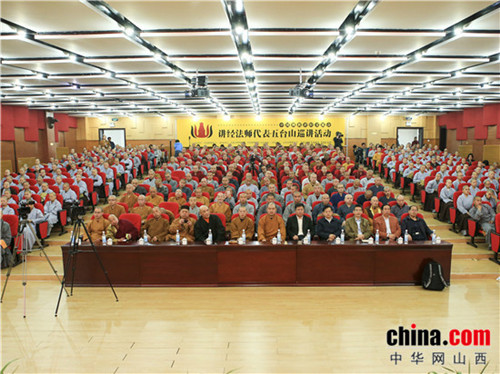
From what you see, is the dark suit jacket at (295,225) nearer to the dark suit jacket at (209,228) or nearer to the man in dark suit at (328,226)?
the man in dark suit at (328,226)

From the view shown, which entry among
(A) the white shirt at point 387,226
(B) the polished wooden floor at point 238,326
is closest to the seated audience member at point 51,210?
(B) the polished wooden floor at point 238,326

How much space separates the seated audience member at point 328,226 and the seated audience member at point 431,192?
15.0ft

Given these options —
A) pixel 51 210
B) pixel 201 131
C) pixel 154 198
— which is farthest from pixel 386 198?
pixel 201 131

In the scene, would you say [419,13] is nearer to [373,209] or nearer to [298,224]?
[373,209]

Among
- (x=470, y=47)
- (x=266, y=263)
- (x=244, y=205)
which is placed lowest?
(x=266, y=263)

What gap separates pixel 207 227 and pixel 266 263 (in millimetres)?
1150

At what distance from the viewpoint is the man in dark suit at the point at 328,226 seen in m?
6.38

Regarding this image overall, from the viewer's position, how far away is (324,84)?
40.0 ft

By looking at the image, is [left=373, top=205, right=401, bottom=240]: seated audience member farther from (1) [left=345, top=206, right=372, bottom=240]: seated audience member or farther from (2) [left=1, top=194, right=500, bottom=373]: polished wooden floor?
(2) [left=1, top=194, right=500, bottom=373]: polished wooden floor

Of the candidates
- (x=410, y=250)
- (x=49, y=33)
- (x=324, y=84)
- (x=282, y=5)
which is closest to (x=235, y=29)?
(x=282, y=5)

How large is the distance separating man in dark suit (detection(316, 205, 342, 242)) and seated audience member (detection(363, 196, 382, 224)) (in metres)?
0.94

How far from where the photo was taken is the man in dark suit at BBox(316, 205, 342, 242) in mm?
6379

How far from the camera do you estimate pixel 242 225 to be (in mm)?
6520

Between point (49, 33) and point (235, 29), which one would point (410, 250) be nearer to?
point (235, 29)
